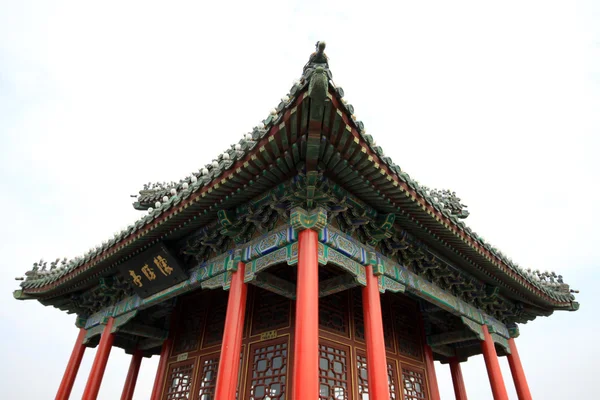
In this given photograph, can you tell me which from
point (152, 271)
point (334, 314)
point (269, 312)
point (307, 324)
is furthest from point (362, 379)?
point (152, 271)

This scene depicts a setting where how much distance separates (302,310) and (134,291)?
588 centimetres

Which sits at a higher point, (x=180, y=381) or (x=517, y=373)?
(x=517, y=373)

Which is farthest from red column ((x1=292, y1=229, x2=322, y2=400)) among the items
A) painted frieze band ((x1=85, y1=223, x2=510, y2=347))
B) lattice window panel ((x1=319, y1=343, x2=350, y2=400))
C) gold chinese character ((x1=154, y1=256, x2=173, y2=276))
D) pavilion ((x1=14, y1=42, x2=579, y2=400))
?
gold chinese character ((x1=154, y1=256, x2=173, y2=276))

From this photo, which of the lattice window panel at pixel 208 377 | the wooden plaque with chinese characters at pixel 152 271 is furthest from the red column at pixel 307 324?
the lattice window panel at pixel 208 377

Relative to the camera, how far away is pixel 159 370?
972 centimetres

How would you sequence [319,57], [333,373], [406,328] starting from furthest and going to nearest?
[406,328]
[333,373]
[319,57]

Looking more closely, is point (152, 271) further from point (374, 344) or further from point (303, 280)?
point (374, 344)

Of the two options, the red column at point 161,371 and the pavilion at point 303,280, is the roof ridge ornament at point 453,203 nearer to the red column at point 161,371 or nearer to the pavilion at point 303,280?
the pavilion at point 303,280

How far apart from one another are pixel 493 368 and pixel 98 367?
9264mm

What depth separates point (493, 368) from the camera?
372 inches

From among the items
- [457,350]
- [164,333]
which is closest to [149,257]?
[164,333]

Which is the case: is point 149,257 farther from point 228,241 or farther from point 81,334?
point 81,334

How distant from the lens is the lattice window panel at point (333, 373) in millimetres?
7172

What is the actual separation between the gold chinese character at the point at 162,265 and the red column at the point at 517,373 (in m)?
9.15
